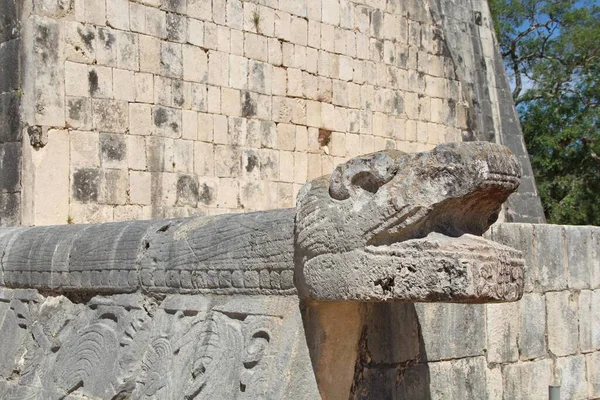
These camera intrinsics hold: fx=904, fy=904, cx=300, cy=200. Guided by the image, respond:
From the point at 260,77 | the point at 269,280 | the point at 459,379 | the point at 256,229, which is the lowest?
the point at 459,379

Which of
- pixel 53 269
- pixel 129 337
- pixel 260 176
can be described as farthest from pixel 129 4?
pixel 129 337

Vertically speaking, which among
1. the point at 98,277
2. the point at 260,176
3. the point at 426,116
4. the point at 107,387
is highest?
the point at 426,116

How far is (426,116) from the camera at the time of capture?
11.6 m

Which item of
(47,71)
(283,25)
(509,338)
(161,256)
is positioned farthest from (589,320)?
(283,25)

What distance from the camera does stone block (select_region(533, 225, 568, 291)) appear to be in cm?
520

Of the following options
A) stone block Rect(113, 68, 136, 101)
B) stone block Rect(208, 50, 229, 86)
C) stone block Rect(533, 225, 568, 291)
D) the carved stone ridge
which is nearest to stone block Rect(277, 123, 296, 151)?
stone block Rect(208, 50, 229, 86)

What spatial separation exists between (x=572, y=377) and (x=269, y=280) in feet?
8.04

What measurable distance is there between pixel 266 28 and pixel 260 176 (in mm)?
1621

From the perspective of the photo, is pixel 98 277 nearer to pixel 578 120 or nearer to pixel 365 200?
pixel 365 200

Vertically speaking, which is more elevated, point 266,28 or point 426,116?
point 266,28

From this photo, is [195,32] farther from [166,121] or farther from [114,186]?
[114,186]

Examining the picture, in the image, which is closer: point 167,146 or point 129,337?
point 129,337

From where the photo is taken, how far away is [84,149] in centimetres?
800

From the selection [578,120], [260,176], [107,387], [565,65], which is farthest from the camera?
[565,65]
